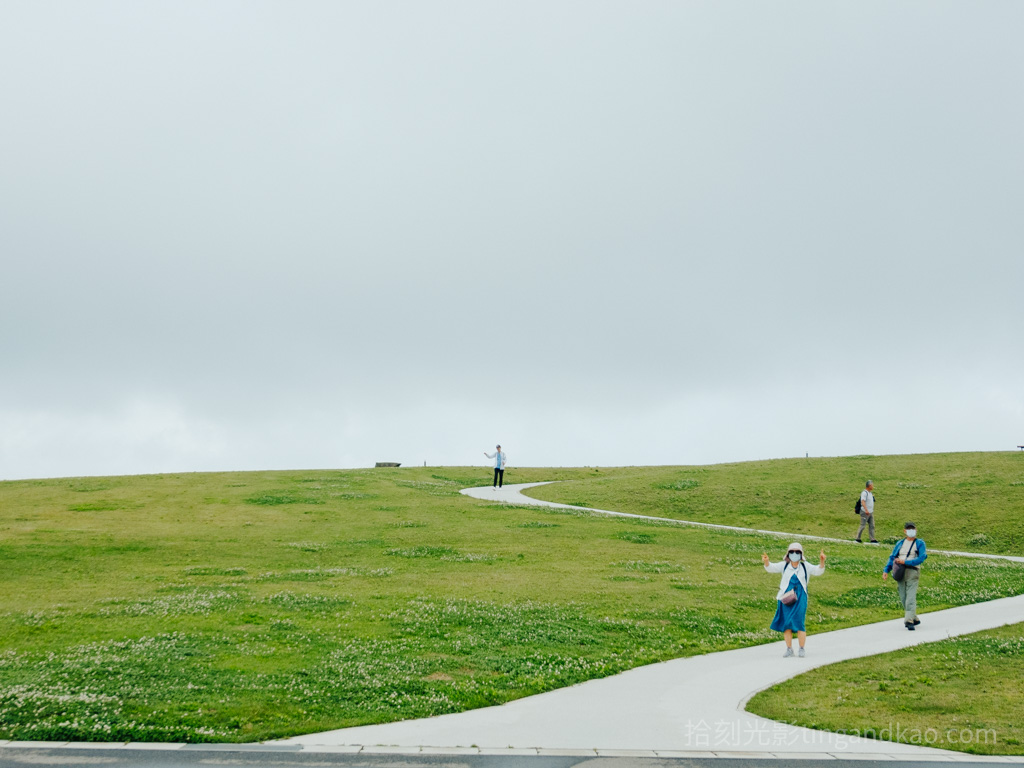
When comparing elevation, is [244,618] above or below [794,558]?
below

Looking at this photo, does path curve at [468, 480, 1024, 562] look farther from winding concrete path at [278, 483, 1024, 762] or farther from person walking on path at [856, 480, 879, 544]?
winding concrete path at [278, 483, 1024, 762]

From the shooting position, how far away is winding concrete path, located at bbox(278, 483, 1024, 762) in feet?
A: 39.8

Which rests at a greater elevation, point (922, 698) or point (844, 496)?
point (844, 496)

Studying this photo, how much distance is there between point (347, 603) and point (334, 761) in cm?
1236

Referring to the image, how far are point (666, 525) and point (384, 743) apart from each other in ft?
118

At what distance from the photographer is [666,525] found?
152 feet

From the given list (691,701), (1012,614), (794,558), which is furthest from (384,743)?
(1012,614)

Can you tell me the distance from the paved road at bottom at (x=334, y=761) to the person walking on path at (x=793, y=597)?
24.0 feet

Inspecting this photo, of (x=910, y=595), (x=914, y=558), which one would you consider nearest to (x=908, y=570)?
(x=914, y=558)

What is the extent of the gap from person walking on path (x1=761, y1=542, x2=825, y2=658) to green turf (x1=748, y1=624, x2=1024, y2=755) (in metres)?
1.43

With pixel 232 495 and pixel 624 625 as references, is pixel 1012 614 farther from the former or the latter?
pixel 232 495

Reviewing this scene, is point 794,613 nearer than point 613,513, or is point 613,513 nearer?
point 794,613

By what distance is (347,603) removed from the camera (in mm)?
23562

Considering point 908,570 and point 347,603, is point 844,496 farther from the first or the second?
point 347,603
